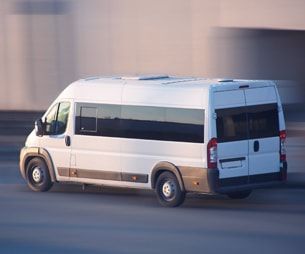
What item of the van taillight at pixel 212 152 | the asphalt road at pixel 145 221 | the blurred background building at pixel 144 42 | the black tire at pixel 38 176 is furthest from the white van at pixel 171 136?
the blurred background building at pixel 144 42

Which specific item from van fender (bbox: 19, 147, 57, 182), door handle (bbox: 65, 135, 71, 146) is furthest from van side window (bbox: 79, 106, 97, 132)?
van fender (bbox: 19, 147, 57, 182)

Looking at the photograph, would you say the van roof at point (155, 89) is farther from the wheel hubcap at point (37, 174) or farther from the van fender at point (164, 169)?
the wheel hubcap at point (37, 174)

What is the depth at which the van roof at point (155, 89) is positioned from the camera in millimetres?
16453

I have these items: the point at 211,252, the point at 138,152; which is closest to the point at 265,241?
the point at 211,252

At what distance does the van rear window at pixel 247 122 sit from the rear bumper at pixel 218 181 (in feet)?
1.90

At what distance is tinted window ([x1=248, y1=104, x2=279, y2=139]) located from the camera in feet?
55.1

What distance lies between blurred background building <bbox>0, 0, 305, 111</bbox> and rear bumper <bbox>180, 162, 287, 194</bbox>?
10756 millimetres

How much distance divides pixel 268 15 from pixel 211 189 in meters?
12.1

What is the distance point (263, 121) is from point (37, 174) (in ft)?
13.6

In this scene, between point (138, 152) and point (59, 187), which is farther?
point (59, 187)

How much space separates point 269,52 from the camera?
95.5 feet

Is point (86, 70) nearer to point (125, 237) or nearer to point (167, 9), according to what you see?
point (167, 9)

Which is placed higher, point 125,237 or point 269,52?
point 269,52

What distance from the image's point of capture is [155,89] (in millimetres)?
17062
